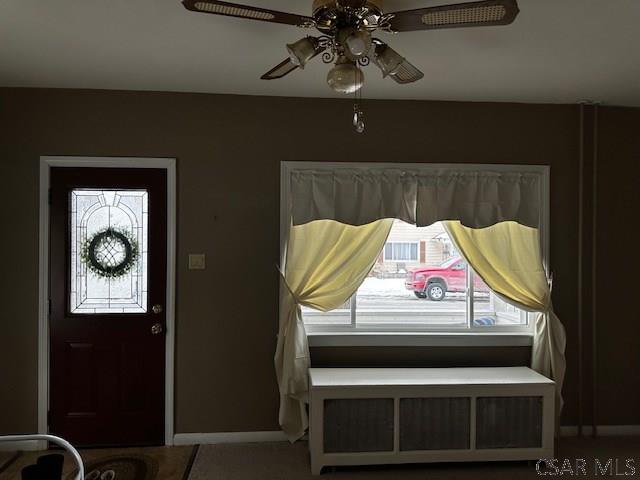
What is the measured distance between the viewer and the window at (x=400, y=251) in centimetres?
358

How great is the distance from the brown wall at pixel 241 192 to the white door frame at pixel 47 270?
5 cm

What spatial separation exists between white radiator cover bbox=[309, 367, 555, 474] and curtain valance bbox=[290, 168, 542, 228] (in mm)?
1159

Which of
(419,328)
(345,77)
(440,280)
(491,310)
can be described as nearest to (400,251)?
(440,280)

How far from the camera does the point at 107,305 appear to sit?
3.32m

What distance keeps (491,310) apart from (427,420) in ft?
3.60

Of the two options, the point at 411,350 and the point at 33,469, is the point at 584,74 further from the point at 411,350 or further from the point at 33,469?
the point at 33,469

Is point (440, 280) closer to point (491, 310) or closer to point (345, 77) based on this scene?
point (491, 310)

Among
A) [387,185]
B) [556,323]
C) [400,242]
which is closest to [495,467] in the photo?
[556,323]

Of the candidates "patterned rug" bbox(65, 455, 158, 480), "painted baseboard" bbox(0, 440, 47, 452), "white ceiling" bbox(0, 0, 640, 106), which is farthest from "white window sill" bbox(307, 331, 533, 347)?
"painted baseboard" bbox(0, 440, 47, 452)

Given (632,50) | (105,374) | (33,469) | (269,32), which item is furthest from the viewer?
(105,374)

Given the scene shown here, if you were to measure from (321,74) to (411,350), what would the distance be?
2.11 m

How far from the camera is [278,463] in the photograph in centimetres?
312

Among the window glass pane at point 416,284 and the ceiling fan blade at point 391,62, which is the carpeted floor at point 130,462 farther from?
the ceiling fan blade at point 391,62

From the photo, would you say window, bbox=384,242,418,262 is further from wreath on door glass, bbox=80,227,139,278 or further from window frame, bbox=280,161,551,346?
wreath on door glass, bbox=80,227,139,278
